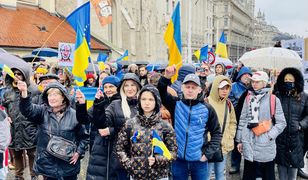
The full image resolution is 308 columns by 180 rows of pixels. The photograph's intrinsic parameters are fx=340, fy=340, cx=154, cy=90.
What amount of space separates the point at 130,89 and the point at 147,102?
1.70ft

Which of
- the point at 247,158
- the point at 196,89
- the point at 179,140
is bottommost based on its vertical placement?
the point at 247,158

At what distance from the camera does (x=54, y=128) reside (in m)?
4.11

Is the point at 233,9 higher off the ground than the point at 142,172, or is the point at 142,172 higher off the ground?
the point at 233,9

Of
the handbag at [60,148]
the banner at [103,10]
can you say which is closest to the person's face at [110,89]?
the handbag at [60,148]

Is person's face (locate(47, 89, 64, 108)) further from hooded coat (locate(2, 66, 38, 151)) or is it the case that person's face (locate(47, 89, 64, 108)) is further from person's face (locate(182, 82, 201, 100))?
hooded coat (locate(2, 66, 38, 151))

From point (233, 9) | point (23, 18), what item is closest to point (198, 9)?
point (233, 9)

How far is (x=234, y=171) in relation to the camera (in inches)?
264

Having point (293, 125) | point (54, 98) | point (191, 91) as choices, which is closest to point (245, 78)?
point (293, 125)

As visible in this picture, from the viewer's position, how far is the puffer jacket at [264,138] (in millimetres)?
4840

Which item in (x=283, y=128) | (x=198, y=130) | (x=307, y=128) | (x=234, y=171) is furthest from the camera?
(x=234, y=171)

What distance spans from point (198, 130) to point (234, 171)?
276 centimetres

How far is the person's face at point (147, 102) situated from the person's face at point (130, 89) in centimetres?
44

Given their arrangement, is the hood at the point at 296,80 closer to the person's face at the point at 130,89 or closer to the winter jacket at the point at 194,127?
the winter jacket at the point at 194,127

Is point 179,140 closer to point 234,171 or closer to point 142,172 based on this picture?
point 142,172
